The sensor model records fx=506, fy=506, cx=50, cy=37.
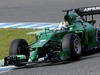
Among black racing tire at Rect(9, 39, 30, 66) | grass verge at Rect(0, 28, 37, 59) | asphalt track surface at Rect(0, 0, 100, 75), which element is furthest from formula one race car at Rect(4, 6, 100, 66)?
grass verge at Rect(0, 28, 37, 59)

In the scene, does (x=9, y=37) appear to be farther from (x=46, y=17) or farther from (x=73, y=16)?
(x=46, y=17)

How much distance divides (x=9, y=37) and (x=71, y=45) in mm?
4876

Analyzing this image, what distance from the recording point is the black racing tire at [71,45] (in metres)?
11.5

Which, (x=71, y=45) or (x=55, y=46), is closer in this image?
(x=71, y=45)

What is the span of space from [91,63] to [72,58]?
552 millimetres

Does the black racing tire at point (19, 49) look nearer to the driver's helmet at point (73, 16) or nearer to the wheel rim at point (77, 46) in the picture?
the wheel rim at point (77, 46)

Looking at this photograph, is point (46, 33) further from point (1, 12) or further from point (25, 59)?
point (1, 12)

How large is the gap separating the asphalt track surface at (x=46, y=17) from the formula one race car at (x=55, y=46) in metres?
0.19

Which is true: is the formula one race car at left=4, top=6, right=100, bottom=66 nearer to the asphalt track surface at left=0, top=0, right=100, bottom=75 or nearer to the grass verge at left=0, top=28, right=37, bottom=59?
the asphalt track surface at left=0, top=0, right=100, bottom=75

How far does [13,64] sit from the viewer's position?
11.2 meters

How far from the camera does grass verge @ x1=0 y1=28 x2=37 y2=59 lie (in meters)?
14.2

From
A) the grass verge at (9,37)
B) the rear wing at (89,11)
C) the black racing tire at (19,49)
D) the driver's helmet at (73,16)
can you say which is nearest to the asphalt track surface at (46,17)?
the black racing tire at (19,49)

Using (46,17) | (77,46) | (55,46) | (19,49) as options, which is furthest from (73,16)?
(46,17)

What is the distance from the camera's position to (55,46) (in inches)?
460
